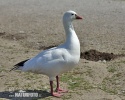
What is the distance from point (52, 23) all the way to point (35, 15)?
2.28 metres

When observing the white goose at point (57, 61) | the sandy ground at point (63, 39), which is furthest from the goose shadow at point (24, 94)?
the white goose at point (57, 61)

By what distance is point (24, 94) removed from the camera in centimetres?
730

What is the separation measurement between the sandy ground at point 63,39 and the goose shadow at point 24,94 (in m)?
0.02

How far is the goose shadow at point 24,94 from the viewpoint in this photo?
7172 millimetres

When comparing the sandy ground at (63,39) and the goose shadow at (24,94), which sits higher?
the sandy ground at (63,39)

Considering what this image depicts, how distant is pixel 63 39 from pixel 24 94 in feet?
17.8

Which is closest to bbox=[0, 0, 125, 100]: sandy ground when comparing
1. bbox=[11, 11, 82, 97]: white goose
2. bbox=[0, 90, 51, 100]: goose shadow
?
bbox=[0, 90, 51, 100]: goose shadow

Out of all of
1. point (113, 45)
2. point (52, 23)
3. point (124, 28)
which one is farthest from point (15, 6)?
point (113, 45)

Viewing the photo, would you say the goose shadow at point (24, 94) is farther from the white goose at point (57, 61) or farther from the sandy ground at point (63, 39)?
the white goose at point (57, 61)

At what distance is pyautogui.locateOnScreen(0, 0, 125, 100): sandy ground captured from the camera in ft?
25.3

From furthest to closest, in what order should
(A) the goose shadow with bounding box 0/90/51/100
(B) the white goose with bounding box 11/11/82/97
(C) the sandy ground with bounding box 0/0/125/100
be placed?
(C) the sandy ground with bounding box 0/0/125/100, (A) the goose shadow with bounding box 0/90/51/100, (B) the white goose with bounding box 11/11/82/97

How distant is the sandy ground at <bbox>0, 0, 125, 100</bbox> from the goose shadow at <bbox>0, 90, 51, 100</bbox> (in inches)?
0.8

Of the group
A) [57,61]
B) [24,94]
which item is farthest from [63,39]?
[57,61]

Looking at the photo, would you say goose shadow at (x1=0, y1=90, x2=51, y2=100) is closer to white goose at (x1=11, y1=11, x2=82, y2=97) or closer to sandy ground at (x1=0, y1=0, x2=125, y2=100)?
sandy ground at (x1=0, y1=0, x2=125, y2=100)
